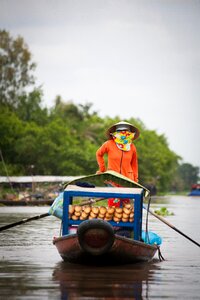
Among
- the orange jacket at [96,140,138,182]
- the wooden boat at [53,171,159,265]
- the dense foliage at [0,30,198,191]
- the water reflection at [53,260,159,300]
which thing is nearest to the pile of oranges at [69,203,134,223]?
the wooden boat at [53,171,159,265]

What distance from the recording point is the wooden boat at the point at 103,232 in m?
10.1

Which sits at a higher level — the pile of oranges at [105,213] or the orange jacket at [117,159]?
the orange jacket at [117,159]

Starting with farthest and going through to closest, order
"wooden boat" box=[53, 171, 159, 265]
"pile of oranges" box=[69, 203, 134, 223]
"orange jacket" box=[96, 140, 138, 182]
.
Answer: "orange jacket" box=[96, 140, 138, 182] < "pile of oranges" box=[69, 203, 134, 223] < "wooden boat" box=[53, 171, 159, 265]

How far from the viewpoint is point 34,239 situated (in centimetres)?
1555

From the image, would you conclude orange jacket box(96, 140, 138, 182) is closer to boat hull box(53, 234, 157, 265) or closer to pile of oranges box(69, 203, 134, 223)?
pile of oranges box(69, 203, 134, 223)

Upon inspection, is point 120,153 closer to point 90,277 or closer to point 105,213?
point 105,213

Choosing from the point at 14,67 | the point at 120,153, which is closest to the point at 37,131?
the point at 14,67

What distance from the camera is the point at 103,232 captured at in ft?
33.1

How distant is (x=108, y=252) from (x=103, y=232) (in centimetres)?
53

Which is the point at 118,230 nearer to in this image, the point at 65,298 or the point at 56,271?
the point at 56,271

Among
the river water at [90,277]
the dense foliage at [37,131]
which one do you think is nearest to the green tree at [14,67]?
the dense foliage at [37,131]

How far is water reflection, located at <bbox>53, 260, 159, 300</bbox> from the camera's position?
27.6 feet

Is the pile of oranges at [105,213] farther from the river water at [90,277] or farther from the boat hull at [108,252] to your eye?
the river water at [90,277]

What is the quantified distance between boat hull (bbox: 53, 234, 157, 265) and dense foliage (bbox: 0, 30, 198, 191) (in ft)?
169
